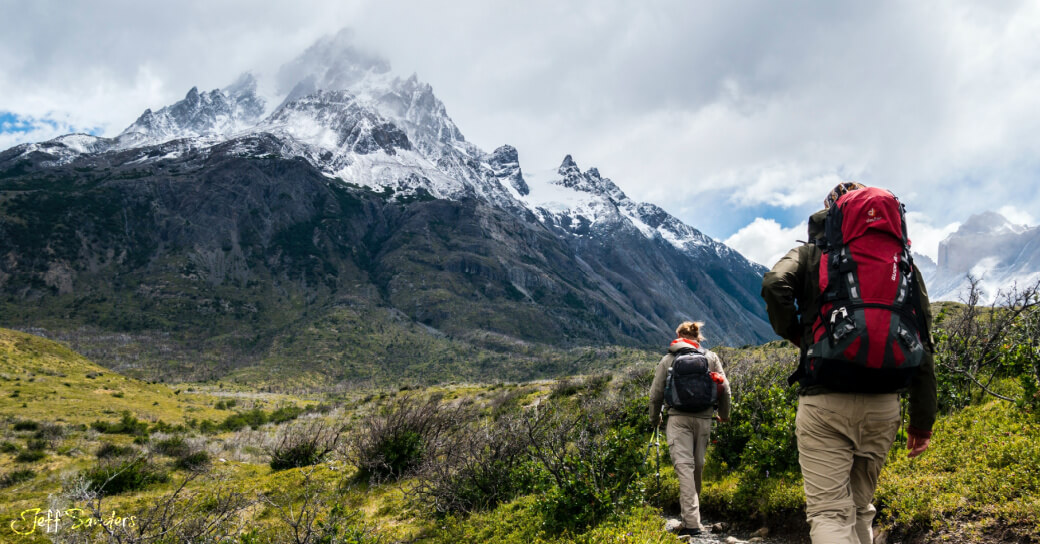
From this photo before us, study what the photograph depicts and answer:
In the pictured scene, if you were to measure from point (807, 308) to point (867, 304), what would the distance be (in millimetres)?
424

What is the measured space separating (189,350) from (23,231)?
246 ft

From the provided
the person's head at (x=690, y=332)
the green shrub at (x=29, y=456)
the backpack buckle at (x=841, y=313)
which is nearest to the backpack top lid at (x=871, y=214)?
the backpack buckle at (x=841, y=313)

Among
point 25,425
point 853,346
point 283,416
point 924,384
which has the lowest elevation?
point 283,416

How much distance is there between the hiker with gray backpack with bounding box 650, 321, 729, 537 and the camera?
4.94 metres

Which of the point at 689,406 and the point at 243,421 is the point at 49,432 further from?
the point at 689,406

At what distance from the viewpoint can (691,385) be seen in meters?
5.09

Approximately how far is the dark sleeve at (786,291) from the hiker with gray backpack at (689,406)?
1777mm

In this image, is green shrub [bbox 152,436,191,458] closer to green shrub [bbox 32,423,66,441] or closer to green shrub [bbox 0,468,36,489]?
green shrub [bbox 0,468,36,489]

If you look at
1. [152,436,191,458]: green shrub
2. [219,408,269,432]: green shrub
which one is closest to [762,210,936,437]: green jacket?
[152,436,191,458]: green shrub

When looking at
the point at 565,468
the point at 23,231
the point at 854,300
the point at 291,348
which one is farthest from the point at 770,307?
the point at 23,231

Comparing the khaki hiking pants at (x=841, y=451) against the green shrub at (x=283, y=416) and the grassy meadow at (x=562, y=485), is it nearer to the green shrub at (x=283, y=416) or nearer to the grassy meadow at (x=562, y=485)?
the grassy meadow at (x=562, y=485)

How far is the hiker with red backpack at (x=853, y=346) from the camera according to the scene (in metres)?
2.77
